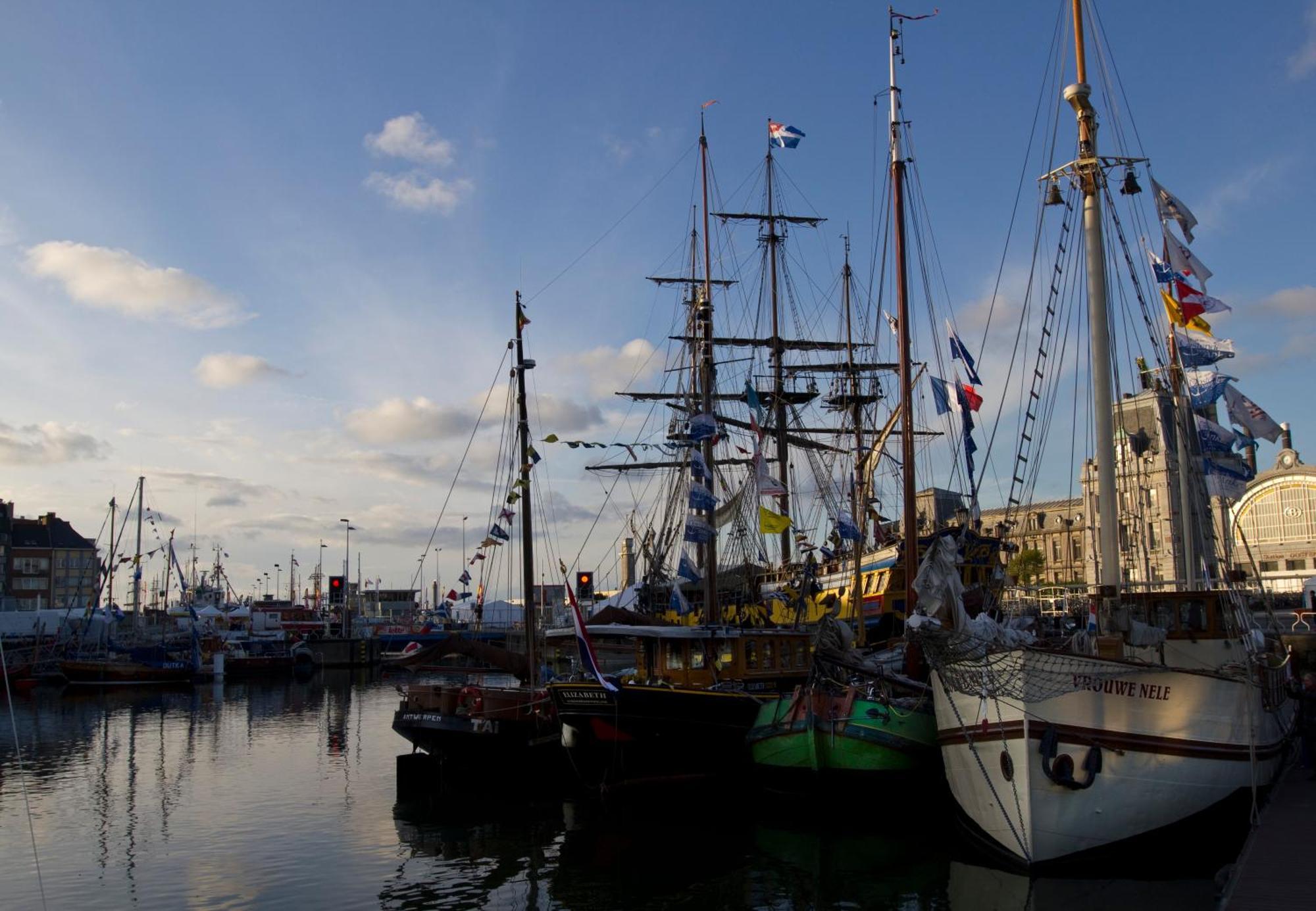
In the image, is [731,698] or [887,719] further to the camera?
[731,698]

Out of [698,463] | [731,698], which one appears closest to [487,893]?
[731,698]

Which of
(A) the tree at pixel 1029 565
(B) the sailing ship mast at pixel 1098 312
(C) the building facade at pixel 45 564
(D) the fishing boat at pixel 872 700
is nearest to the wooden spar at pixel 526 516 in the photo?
(D) the fishing boat at pixel 872 700

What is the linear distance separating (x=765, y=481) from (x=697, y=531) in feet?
10.5

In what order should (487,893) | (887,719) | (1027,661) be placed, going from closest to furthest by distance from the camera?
(1027,661) < (487,893) < (887,719)

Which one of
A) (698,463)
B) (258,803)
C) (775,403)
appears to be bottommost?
(258,803)

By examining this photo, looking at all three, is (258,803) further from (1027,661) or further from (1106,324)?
(1106,324)

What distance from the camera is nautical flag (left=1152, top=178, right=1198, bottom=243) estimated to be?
86.1 ft

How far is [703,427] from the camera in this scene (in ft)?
110

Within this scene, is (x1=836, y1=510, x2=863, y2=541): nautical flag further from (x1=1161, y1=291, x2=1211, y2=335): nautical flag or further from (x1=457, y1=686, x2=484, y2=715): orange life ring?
(x1=457, y1=686, x2=484, y2=715): orange life ring

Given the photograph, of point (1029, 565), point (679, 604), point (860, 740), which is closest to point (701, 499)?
point (679, 604)

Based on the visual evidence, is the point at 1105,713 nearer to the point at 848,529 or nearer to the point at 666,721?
the point at 666,721

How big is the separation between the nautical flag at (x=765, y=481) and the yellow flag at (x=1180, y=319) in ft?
39.1

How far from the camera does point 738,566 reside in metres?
63.0

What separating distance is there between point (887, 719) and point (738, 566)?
127 feet
